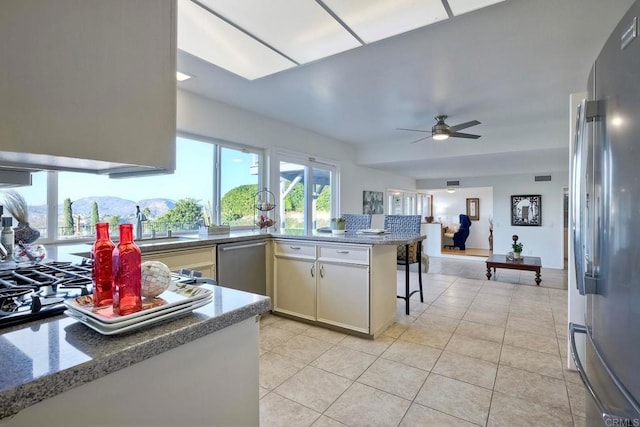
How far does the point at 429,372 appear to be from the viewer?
7.61 ft

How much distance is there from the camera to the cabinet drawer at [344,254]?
9.31 feet

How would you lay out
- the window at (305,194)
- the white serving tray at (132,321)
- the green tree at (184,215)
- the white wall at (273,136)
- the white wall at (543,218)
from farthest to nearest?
the white wall at (543,218) → the window at (305,194) → the white wall at (273,136) → the green tree at (184,215) → the white serving tray at (132,321)

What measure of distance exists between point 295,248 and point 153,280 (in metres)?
2.40

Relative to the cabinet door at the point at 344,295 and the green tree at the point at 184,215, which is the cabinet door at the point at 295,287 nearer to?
the cabinet door at the point at 344,295

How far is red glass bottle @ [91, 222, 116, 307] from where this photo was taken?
A: 2.72 feet

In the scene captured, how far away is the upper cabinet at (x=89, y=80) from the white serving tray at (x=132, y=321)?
0.39 meters

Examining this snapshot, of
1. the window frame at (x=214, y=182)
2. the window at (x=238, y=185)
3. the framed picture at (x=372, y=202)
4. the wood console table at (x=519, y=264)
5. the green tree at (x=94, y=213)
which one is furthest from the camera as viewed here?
the framed picture at (x=372, y=202)

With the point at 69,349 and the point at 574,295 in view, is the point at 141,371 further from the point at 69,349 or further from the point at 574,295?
the point at 574,295

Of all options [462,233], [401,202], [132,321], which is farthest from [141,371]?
[462,233]

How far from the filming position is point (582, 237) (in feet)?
4.08

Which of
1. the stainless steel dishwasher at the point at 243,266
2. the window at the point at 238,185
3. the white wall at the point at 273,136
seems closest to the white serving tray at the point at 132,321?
the stainless steel dishwasher at the point at 243,266

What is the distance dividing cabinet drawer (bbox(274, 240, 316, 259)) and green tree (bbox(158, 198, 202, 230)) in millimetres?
1058

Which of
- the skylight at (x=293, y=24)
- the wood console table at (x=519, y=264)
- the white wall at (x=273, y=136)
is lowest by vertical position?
the wood console table at (x=519, y=264)

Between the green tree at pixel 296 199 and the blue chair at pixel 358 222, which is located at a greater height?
the green tree at pixel 296 199
